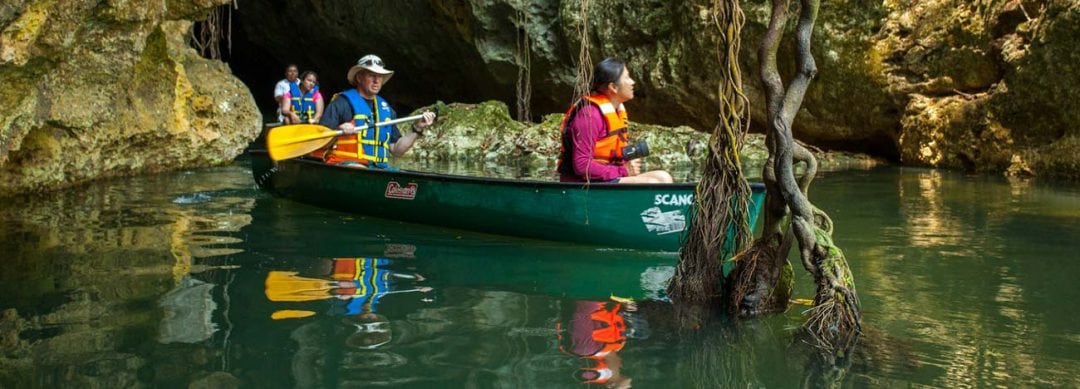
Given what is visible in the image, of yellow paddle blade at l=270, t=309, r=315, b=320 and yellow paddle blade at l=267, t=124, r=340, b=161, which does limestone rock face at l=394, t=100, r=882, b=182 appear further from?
yellow paddle blade at l=270, t=309, r=315, b=320

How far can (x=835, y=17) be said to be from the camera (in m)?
13.5

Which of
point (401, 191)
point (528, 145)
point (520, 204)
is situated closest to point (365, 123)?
point (401, 191)

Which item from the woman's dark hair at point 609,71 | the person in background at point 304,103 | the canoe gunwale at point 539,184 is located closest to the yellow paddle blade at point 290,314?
the canoe gunwale at point 539,184

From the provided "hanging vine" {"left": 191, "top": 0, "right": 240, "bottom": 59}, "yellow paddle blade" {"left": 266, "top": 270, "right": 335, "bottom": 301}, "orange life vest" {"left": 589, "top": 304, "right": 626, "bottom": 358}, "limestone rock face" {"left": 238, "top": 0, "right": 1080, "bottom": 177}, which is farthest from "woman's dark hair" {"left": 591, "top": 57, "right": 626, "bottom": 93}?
"limestone rock face" {"left": 238, "top": 0, "right": 1080, "bottom": 177}

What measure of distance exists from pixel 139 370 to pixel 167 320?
2.59ft

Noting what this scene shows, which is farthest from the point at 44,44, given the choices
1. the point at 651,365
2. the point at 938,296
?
the point at 938,296

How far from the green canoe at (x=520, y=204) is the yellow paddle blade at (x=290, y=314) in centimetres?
200

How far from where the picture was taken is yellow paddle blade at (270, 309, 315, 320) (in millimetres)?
4457

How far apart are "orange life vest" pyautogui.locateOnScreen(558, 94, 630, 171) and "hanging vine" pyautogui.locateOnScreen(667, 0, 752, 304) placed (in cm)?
148

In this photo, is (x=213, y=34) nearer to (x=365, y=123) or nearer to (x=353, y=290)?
(x=365, y=123)

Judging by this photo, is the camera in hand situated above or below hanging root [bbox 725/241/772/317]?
above

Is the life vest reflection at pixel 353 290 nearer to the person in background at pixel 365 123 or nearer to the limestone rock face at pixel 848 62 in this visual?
the person in background at pixel 365 123

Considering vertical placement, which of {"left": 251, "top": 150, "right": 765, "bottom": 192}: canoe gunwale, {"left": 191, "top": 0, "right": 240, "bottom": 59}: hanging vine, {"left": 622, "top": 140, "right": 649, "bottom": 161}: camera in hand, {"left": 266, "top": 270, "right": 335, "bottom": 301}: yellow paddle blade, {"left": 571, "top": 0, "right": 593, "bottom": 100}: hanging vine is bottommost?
{"left": 266, "top": 270, "right": 335, "bottom": 301}: yellow paddle blade

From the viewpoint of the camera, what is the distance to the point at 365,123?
8.28 metres
